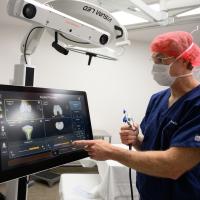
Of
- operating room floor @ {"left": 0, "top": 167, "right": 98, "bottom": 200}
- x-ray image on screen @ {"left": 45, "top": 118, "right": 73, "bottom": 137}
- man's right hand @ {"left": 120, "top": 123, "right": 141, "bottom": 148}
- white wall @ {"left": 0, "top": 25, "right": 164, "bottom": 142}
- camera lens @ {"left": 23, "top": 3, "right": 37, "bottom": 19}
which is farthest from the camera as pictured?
white wall @ {"left": 0, "top": 25, "right": 164, "bottom": 142}

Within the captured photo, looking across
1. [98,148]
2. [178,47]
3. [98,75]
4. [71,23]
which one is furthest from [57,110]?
[98,75]

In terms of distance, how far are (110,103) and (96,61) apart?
73 centimetres

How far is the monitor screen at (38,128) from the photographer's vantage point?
0.92m

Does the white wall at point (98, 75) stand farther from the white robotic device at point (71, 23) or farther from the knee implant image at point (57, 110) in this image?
the knee implant image at point (57, 110)

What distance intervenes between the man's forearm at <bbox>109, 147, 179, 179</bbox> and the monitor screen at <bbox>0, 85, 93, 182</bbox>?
17 centimetres

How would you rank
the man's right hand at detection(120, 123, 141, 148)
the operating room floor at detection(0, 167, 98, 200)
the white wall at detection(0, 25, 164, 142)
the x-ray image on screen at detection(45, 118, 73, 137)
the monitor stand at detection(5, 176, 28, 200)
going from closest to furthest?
1. the x-ray image on screen at detection(45, 118, 73, 137)
2. the monitor stand at detection(5, 176, 28, 200)
3. the man's right hand at detection(120, 123, 141, 148)
4. the operating room floor at detection(0, 167, 98, 200)
5. the white wall at detection(0, 25, 164, 142)

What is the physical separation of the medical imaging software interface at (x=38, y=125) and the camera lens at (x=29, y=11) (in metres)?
0.27

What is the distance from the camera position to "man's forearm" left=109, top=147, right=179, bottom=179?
43.3 inches

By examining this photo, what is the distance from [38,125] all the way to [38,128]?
0.01 m

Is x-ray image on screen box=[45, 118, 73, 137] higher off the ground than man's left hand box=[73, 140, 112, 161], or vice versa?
x-ray image on screen box=[45, 118, 73, 137]

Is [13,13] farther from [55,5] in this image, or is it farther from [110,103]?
[110,103]

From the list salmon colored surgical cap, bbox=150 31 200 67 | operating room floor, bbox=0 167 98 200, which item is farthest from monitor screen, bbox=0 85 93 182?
operating room floor, bbox=0 167 98 200

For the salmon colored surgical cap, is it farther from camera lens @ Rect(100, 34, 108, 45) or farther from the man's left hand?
the man's left hand

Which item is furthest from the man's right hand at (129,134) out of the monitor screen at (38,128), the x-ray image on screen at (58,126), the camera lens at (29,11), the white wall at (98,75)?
the white wall at (98,75)
